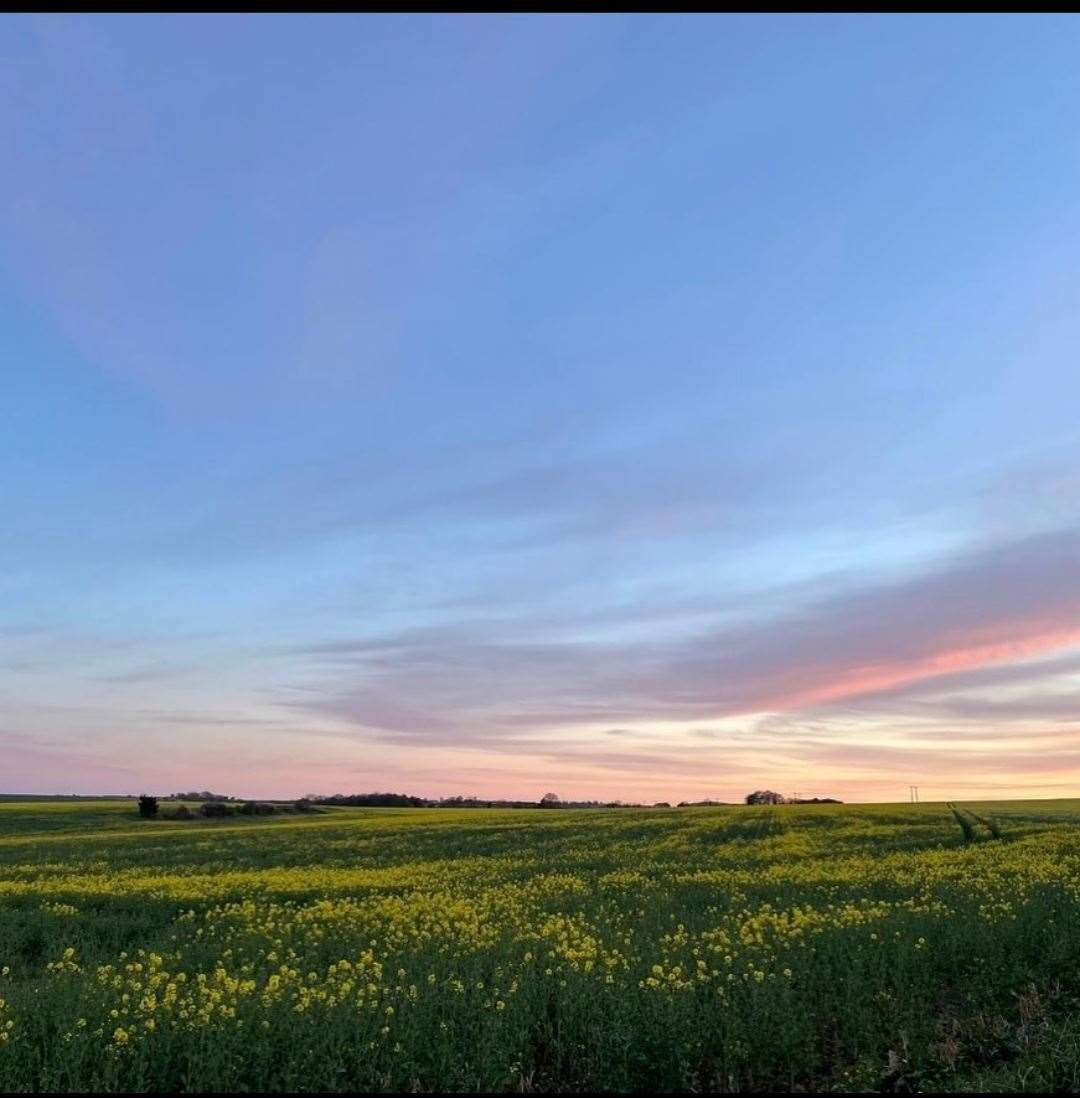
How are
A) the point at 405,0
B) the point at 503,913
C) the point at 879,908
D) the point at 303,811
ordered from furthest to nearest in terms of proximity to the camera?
the point at 303,811
the point at 503,913
the point at 879,908
the point at 405,0

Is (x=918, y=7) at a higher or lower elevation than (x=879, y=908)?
higher

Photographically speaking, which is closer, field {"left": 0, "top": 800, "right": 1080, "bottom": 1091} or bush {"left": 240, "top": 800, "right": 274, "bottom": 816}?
field {"left": 0, "top": 800, "right": 1080, "bottom": 1091}

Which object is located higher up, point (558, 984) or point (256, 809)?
point (558, 984)

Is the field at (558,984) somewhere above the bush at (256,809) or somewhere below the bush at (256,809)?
above

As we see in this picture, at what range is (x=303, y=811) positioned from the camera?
7981cm

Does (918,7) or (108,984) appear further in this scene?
(108,984)

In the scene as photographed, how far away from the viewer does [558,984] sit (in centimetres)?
998

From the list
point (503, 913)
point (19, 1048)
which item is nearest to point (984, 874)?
point (503, 913)

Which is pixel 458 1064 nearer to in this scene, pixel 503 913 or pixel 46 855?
pixel 503 913

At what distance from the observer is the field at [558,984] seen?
8.23 meters

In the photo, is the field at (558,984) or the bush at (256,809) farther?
the bush at (256,809)

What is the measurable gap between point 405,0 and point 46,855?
134ft

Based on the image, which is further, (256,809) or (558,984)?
(256,809)

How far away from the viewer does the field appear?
324 inches
